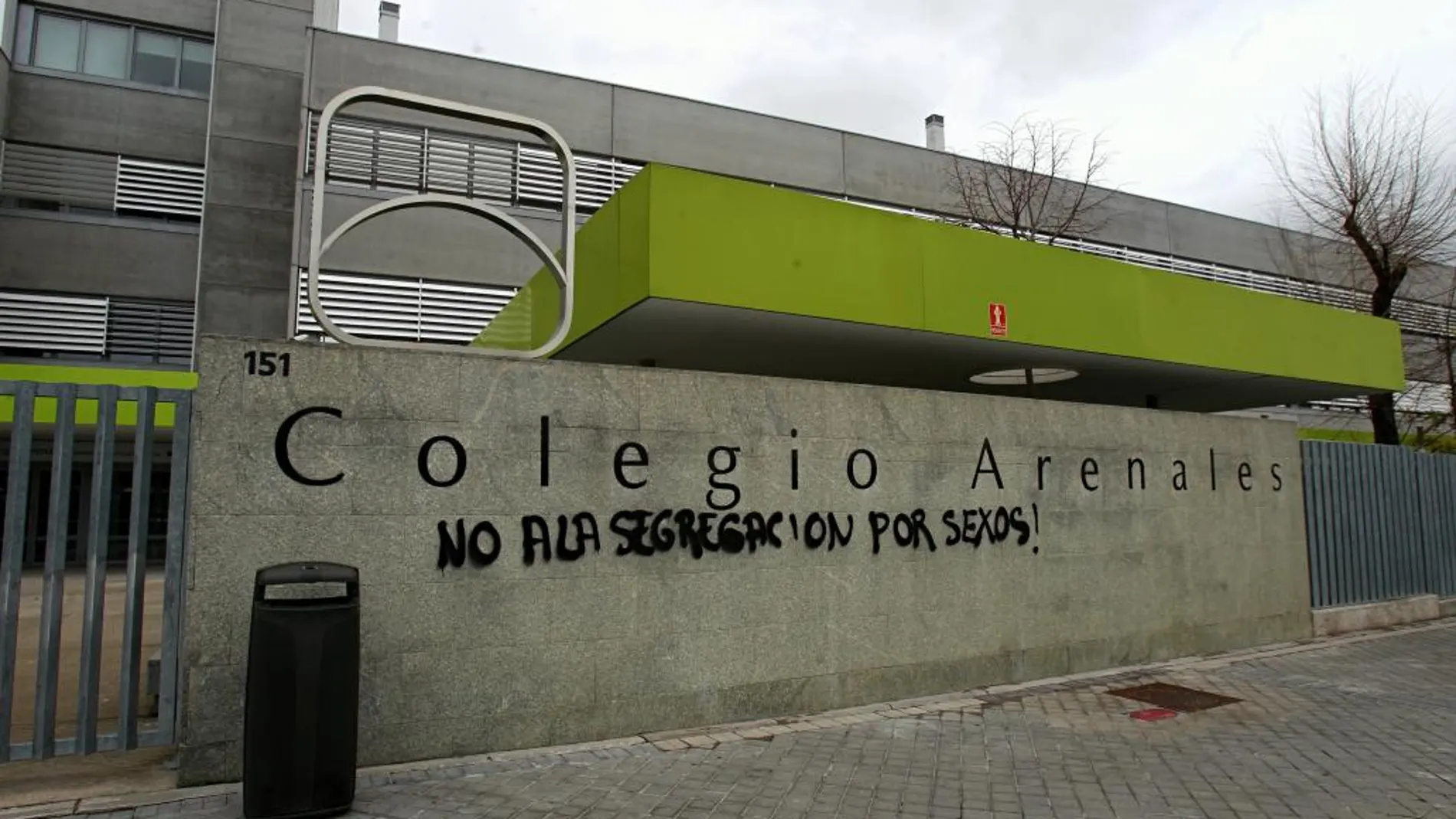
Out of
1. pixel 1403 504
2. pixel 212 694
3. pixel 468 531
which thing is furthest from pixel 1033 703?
pixel 1403 504

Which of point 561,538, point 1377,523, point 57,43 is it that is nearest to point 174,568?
point 561,538

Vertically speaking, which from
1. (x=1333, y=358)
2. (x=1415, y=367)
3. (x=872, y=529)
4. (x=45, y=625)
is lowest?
(x=45, y=625)

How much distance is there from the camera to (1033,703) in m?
6.78

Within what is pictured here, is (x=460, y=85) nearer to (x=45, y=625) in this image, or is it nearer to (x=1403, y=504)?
(x=45, y=625)

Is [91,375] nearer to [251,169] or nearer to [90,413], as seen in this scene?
[251,169]

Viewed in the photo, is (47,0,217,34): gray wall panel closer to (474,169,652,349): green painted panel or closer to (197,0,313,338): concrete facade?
(197,0,313,338): concrete facade

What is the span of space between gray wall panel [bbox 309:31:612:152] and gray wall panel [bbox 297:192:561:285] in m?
2.01

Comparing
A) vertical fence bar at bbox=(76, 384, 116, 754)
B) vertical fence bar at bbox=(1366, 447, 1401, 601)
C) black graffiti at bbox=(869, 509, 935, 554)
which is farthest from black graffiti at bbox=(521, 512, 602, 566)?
vertical fence bar at bbox=(1366, 447, 1401, 601)

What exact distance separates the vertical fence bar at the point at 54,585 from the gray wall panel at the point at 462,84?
15.4 meters

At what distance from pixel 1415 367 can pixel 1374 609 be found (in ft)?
53.1

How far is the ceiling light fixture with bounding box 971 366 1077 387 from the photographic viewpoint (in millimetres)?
9492

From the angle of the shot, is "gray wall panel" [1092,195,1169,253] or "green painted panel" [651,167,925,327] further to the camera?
"gray wall panel" [1092,195,1169,253]

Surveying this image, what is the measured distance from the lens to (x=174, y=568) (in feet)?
16.2

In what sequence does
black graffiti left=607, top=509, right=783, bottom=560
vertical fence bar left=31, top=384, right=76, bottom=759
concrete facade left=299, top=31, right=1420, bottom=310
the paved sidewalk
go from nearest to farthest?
the paved sidewalk, vertical fence bar left=31, top=384, right=76, bottom=759, black graffiti left=607, top=509, right=783, bottom=560, concrete facade left=299, top=31, right=1420, bottom=310
